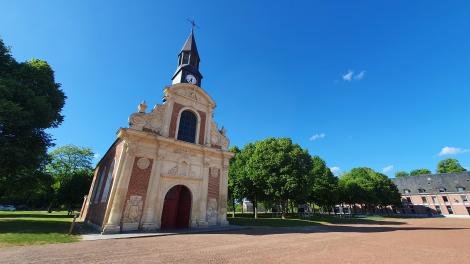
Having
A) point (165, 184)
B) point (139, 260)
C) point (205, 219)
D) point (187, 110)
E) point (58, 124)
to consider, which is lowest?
point (139, 260)

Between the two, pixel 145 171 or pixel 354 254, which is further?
pixel 145 171

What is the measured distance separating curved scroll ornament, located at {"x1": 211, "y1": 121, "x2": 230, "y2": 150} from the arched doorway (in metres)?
4.53

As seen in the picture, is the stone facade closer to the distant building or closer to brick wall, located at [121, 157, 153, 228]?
brick wall, located at [121, 157, 153, 228]

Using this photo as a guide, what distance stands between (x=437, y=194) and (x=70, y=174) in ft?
274

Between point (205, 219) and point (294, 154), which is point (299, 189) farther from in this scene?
point (205, 219)

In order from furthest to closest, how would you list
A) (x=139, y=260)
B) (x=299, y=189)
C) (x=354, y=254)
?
(x=299, y=189) → (x=354, y=254) → (x=139, y=260)

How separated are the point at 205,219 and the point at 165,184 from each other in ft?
13.0

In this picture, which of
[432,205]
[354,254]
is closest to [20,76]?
[354,254]

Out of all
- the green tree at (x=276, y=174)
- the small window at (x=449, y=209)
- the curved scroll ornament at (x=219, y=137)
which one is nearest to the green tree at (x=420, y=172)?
the small window at (x=449, y=209)

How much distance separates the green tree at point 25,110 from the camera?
1257 cm

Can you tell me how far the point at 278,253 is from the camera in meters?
7.81

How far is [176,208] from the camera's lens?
640 inches

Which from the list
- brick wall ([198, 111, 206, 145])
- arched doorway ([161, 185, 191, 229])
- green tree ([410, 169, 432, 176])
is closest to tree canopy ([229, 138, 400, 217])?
brick wall ([198, 111, 206, 145])

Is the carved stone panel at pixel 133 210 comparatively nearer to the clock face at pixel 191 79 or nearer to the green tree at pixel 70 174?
the clock face at pixel 191 79
